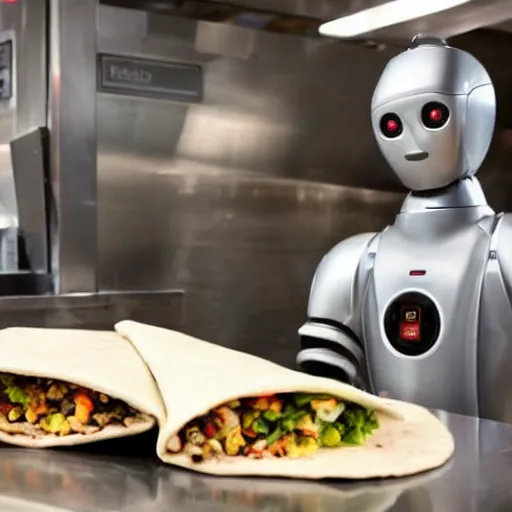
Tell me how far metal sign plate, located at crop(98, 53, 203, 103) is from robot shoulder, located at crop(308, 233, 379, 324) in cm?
41

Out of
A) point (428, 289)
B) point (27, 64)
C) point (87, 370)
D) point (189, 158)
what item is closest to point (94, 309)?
point (189, 158)

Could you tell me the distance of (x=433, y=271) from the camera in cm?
118

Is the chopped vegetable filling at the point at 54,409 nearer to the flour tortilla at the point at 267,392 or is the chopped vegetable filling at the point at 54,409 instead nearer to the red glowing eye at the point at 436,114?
the flour tortilla at the point at 267,392

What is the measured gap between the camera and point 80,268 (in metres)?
1.34

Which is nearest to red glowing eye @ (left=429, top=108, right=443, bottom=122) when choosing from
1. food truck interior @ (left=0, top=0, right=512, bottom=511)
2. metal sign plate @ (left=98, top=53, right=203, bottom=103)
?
food truck interior @ (left=0, top=0, right=512, bottom=511)

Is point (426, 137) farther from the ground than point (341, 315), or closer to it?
farther from the ground

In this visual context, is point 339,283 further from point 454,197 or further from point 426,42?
point 426,42

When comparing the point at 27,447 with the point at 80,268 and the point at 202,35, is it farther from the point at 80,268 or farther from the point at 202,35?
the point at 202,35

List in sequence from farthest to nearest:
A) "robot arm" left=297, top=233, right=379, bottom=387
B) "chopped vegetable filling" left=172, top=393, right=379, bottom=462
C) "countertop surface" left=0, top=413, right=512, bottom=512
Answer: "robot arm" left=297, top=233, right=379, bottom=387 < "chopped vegetable filling" left=172, top=393, right=379, bottom=462 < "countertop surface" left=0, top=413, right=512, bottom=512

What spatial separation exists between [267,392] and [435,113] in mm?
658

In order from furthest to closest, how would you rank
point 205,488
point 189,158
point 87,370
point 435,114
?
point 189,158 < point 435,114 < point 87,370 < point 205,488

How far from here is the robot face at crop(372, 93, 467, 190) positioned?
1.17 meters

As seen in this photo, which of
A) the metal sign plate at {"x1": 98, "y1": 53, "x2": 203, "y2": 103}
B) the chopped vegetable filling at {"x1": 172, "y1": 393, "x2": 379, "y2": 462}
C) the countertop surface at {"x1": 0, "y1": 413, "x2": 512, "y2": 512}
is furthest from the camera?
the metal sign plate at {"x1": 98, "y1": 53, "x2": 203, "y2": 103}

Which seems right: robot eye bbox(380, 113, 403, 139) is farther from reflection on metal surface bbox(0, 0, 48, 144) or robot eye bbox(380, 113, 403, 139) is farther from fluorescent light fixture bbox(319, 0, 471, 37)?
reflection on metal surface bbox(0, 0, 48, 144)
